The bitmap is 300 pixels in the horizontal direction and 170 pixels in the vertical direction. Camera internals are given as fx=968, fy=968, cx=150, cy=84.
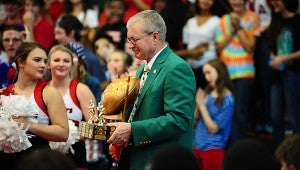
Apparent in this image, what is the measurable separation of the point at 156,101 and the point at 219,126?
12.4 feet

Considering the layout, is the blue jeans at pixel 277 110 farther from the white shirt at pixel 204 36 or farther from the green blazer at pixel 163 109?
the green blazer at pixel 163 109

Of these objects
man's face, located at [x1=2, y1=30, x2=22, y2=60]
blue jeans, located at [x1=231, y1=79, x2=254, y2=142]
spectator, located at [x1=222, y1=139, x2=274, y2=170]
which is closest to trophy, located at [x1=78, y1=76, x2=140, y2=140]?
spectator, located at [x1=222, y1=139, x2=274, y2=170]

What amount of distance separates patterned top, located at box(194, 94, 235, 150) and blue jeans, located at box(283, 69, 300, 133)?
100cm

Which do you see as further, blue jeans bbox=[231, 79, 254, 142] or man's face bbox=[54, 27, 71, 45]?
blue jeans bbox=[231, 79, 254, 142]

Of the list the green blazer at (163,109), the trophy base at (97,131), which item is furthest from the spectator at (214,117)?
the trophy base at (97,131)

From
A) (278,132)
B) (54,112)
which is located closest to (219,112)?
(278,132)

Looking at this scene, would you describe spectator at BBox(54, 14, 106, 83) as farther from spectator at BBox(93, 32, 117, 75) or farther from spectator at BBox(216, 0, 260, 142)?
spectator at BBox(216, 0, 260, 142)

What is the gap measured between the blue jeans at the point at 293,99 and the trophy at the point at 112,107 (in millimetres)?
4720

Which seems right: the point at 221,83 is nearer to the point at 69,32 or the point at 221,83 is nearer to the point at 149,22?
the point at 69,32

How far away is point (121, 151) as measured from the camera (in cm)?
789

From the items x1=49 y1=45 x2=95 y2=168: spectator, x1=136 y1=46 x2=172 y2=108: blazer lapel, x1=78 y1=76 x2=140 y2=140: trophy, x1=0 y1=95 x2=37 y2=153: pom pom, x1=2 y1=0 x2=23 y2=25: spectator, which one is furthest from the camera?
x1=2 y1=0 x2=23 y2=25: spectator

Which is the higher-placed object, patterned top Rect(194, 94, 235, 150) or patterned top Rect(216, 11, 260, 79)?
patterned top Rect(216, 11, 260, 79)

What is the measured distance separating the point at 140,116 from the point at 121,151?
0.38 meters

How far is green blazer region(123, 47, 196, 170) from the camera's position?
24.5 ft
